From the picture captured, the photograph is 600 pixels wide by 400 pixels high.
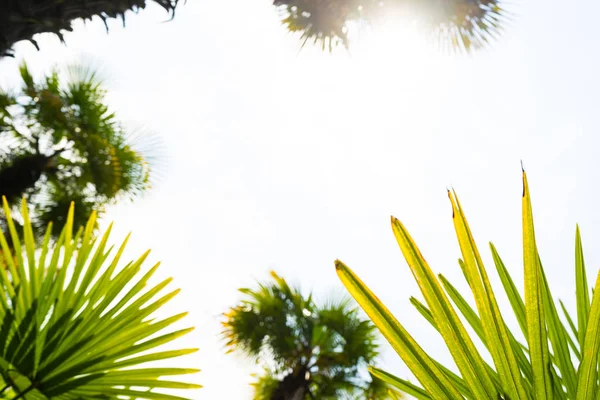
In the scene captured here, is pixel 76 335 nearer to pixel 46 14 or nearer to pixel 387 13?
pixel 46 14

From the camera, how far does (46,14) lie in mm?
2146

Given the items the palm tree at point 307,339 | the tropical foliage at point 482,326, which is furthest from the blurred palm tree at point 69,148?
the tropical foliage at point 482,326

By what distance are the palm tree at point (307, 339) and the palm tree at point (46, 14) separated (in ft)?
11.6

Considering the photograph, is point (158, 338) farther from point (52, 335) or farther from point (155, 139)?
point (155, 139)

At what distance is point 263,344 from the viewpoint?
5145 mm

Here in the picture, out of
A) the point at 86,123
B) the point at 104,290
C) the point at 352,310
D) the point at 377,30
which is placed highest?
the point at 377,30

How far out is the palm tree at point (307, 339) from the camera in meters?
4.93

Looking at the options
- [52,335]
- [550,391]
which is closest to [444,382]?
[550,391]

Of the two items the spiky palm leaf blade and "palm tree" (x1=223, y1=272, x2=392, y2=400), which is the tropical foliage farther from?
"palm tree" (x1=223, y1=272, x2=392, y2=400)

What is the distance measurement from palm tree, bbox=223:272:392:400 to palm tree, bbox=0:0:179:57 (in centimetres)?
354

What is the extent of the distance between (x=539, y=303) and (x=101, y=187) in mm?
5125

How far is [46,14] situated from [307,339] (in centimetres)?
409

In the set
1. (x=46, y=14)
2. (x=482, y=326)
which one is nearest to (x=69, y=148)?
(x=46, y=14)

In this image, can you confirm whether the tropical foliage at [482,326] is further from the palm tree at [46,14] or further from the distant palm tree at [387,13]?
the distant palm tree at [387,13]
